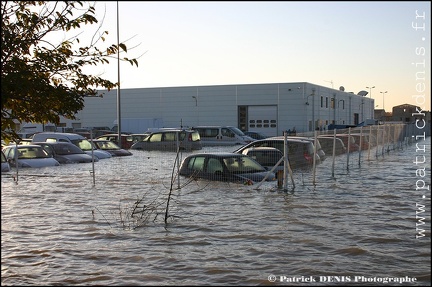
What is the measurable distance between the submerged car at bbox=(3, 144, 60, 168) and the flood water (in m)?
3.76

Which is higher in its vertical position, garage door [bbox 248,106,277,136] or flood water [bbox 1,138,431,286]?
garage door [bbox 248,106,277,136]

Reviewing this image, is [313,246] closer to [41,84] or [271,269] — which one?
[271,269]

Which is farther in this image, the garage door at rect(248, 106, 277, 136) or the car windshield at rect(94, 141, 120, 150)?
the garage door at rect(248, 106, 277, 136)

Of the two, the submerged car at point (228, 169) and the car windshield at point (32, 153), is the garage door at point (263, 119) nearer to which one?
the car windshield at point (32, 153)

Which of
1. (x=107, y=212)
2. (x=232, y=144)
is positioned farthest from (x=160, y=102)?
(x=107, y=212)

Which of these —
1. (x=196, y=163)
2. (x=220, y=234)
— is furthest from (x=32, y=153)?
(x=220, y=234)

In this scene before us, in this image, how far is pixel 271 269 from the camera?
7523 millimetres

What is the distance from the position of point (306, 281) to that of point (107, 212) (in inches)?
237

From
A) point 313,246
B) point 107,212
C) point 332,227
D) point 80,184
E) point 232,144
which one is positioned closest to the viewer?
point 313,246

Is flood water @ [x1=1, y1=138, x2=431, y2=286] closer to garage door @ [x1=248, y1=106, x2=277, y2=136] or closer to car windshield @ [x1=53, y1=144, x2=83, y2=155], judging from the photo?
car windshield @ [x1=53, y1=144, x2=83, y2=155]

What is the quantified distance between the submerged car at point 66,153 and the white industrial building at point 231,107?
28855mm

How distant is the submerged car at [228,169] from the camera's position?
580 inches

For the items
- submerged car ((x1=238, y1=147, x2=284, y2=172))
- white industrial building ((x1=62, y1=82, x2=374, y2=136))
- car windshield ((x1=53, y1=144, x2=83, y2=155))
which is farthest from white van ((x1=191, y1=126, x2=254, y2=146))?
submerged car ((x1=238, y1=147, x2=284, y2=172))

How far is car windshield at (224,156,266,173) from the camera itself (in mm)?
14781
